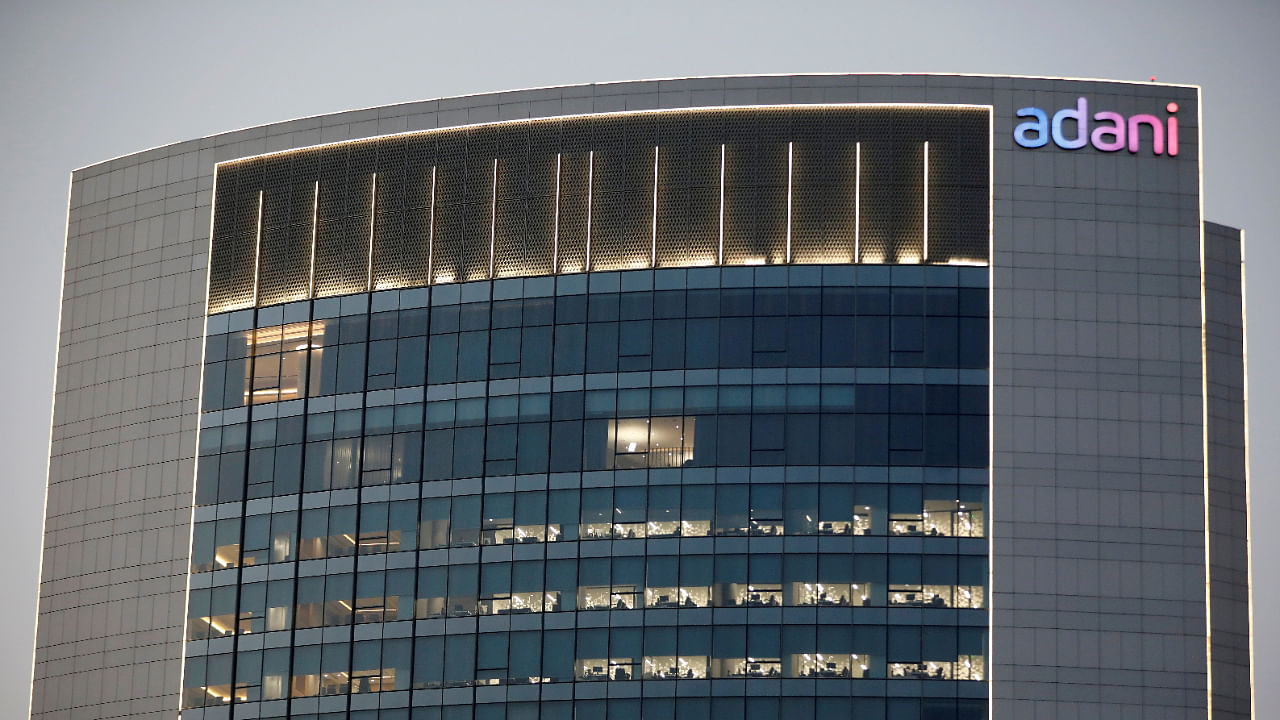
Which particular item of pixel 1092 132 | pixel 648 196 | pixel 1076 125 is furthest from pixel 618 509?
pixel 1092 132

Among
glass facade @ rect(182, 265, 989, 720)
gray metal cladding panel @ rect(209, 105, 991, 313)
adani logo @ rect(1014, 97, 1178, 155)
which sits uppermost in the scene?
adani logo @ rect(1014, 97, 1178, 155)

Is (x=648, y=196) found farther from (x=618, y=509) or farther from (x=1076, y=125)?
(x=1076, y=125)

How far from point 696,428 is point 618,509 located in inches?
195

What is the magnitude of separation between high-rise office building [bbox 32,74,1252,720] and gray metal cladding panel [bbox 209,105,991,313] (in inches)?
6.7

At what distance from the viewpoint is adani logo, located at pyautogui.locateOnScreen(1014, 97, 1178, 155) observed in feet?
299

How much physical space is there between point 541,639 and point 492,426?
995 centimetres

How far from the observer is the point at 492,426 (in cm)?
9144

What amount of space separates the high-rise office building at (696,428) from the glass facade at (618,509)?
16 cm

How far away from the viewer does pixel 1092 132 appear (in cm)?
9144

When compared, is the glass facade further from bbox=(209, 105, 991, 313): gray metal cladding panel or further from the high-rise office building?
bbox=(209, 105, 991, 313): gray metal cladding panel

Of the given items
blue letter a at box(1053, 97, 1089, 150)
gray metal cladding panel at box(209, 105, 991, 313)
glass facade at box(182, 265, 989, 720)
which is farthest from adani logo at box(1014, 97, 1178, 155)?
glass facade at box(182, 265, 989, 720)

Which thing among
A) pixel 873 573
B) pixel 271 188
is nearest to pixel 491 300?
pixel 271 188

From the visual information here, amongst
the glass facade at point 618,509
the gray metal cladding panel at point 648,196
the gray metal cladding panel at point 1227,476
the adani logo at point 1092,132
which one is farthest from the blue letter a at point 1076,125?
the gray metal cladding panel at point 1227,476

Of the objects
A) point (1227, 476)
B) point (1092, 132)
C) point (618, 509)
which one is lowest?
point (618, 509)
